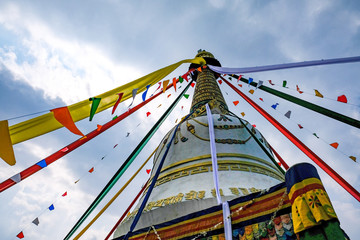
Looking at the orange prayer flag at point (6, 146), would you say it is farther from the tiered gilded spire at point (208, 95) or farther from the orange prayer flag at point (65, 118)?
the tiered gilded spire at point (208, 95)

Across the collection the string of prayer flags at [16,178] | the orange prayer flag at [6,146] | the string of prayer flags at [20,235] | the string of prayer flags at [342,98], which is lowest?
the string of prayer flags at [20,235]

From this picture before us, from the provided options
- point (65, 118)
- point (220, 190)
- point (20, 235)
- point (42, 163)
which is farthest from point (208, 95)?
point (20, 235)

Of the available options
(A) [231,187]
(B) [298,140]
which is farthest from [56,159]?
(B) [298,140]

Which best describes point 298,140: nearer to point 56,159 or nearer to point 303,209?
point 303,209

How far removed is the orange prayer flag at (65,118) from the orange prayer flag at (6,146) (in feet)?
2.16

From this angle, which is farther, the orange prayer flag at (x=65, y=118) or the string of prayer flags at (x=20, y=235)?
the string of prayer flags at (x=20, y=235)

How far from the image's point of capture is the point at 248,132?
7270 millimetres

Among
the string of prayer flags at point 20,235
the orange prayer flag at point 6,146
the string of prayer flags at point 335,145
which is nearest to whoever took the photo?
the orange prayer flag at point 6,146

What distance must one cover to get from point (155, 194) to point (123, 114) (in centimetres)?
214

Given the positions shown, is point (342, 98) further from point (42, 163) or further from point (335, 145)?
point (42, 163)

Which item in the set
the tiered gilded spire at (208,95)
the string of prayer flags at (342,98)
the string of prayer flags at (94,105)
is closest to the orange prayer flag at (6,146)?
the string of prayer flags at (94,105)

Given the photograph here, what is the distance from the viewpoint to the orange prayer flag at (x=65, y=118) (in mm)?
3378

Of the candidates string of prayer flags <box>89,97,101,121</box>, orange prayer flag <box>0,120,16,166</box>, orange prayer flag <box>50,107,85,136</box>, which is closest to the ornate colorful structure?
orange prayer flag <box>50,107,85,136</box>

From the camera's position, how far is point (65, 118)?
3447mm
